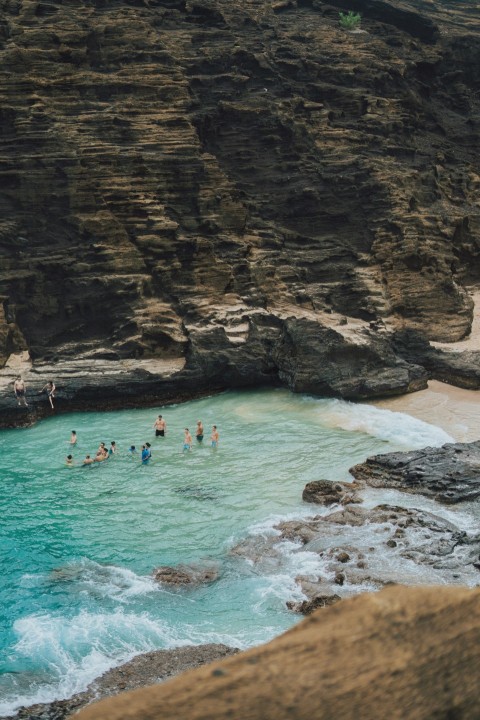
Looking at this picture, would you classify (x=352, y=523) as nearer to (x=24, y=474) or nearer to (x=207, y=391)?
(x=24, y=474)

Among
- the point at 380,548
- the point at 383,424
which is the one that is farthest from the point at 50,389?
the point at 380,548

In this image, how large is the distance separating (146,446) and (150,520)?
15.2 feet

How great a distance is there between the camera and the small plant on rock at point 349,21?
4331 cm

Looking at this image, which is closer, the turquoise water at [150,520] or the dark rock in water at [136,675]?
the dark rock in water at [136,675]

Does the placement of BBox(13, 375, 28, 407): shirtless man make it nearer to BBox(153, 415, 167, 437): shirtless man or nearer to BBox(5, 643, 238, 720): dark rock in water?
BBox(153, 415, 167, 437): shirtless man

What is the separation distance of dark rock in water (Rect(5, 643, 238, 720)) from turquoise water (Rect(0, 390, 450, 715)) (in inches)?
11.2

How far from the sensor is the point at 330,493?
1952 cm

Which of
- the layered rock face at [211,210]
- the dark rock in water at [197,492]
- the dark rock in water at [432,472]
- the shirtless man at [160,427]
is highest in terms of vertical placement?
the layered rock face at [211,210]

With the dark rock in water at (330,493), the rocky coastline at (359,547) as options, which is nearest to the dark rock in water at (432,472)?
the rocky coastline at (359,547)

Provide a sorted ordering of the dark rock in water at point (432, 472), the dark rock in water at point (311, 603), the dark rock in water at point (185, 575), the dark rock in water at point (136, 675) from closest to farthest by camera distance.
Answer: the dark rock in water at point (136, 675)
the dark rock in water at point (311, 603)
the dark rock in water at point (185, 575)
the dark rock in water at point (432, 472)

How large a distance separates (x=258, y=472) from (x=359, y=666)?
20149mm

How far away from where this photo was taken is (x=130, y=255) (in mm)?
32875

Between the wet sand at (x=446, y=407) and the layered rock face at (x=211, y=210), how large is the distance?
830 millimetres

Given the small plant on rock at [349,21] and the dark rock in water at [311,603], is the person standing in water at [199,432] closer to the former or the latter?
the dark rock in water at [311,603]
